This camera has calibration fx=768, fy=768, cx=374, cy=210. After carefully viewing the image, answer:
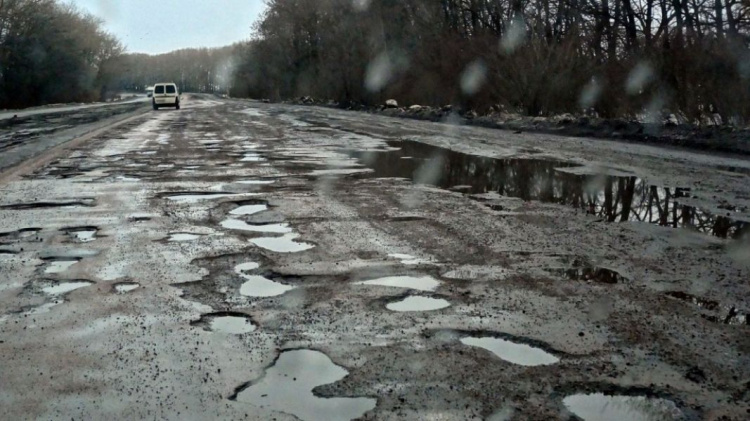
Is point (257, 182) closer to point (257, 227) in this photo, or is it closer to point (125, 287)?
point (257, 227)

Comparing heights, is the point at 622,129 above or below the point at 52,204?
above

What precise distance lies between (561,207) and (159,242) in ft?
16.3

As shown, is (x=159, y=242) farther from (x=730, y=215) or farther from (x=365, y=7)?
(x=365, y=7)

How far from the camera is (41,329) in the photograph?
16.1ft

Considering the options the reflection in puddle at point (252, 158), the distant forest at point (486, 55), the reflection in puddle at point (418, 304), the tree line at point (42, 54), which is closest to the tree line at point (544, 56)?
the distant forest at point (486, 55)

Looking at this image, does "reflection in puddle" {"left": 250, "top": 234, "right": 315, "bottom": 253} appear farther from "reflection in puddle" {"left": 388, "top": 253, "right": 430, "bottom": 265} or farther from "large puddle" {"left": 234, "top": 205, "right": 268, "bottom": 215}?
"large puddle" {"left": 234, "top": 205, "right": 268, "bottom": 215}

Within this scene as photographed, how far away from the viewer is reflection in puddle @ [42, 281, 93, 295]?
230 inches

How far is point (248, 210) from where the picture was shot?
963 cm

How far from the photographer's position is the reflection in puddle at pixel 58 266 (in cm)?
656

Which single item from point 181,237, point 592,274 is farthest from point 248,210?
point 592,274

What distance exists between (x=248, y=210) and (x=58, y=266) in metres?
3.18

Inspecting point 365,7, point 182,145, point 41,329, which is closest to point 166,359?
point 41,329

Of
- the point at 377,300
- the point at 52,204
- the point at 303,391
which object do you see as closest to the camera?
the point at 303,391

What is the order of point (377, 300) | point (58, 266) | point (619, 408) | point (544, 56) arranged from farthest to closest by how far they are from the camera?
1. point (544, 56)
2. point (58, 266)
3. point (377, 300)
4. point (619, 408)
